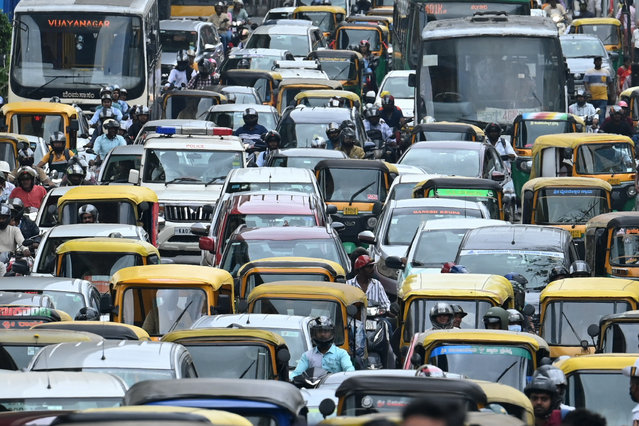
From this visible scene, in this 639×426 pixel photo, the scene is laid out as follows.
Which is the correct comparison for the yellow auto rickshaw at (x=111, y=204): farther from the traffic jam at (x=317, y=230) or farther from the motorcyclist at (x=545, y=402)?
the motorcyclist at (x=545, y=402)

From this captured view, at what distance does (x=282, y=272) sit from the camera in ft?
62.4

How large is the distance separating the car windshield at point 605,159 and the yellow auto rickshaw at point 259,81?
35.2 ft

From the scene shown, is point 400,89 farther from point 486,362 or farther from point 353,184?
point 486,362

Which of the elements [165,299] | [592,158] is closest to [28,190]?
[165,299]

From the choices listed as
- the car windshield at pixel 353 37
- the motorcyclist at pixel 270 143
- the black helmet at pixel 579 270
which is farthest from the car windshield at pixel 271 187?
the car windshield at pixel 353 37

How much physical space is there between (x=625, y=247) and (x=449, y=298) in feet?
18.4

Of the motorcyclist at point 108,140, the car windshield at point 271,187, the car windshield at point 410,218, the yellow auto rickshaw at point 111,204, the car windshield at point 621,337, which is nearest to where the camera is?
the car windshield at point 621,337

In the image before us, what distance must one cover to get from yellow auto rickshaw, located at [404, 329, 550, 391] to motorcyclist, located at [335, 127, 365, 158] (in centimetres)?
1443

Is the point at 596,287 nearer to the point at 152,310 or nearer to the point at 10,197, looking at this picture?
the point at 152,310

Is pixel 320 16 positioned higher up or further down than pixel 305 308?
further down

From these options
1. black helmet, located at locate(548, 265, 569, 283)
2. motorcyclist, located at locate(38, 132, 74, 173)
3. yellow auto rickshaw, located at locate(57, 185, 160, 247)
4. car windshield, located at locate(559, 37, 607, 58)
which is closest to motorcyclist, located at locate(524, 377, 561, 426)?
black helmet, located at locate(548, 265, 569, 283)

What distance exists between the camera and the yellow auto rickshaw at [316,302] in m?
17.3

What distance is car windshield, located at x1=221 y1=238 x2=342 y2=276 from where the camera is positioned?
20812 millimetres

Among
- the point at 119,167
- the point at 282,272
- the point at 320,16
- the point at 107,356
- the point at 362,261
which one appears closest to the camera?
the point at 107,356
